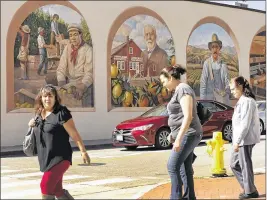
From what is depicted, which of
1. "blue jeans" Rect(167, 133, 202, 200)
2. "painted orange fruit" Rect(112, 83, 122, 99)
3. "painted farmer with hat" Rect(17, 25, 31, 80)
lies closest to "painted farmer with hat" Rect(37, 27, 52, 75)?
"painted farmer with hat" Rect(17, 25, 31, 80)

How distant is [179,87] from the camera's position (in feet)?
17.8

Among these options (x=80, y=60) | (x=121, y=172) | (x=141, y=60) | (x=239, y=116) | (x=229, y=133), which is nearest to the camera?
(x=239, y=116)

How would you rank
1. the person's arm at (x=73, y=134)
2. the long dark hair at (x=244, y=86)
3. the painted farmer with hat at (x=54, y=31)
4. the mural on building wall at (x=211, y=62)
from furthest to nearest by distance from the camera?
1. the mural on building wall at (x=211, y=62)
2. the painted farmer with hat at (x=54, y=31)
3. the long dark hair at (x=244, y=86)
4. the person's arm at (x=73, y=134)

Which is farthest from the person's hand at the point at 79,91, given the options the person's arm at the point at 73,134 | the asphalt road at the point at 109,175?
the person's arm at the point at 73,134

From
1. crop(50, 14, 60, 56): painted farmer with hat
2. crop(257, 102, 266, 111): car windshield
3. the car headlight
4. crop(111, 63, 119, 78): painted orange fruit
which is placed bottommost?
the car headlight

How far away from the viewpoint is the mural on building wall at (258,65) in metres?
24.5

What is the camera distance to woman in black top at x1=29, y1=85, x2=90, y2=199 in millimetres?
4449

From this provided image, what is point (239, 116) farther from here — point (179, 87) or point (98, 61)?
point (98, 61)

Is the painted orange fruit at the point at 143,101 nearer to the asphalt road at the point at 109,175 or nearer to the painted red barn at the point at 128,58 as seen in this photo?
the painted red barn at the point at 128,58

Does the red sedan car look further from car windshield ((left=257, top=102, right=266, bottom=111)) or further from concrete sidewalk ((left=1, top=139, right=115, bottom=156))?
car windshield ((left=257, top=102, right=266, bottom=111))

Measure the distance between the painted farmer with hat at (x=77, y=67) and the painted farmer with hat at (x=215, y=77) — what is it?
20.0 feet

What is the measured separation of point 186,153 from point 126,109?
1372 centimetres

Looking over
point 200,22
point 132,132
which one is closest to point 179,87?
point 132,132

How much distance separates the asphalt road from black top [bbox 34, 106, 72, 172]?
1942 mm
